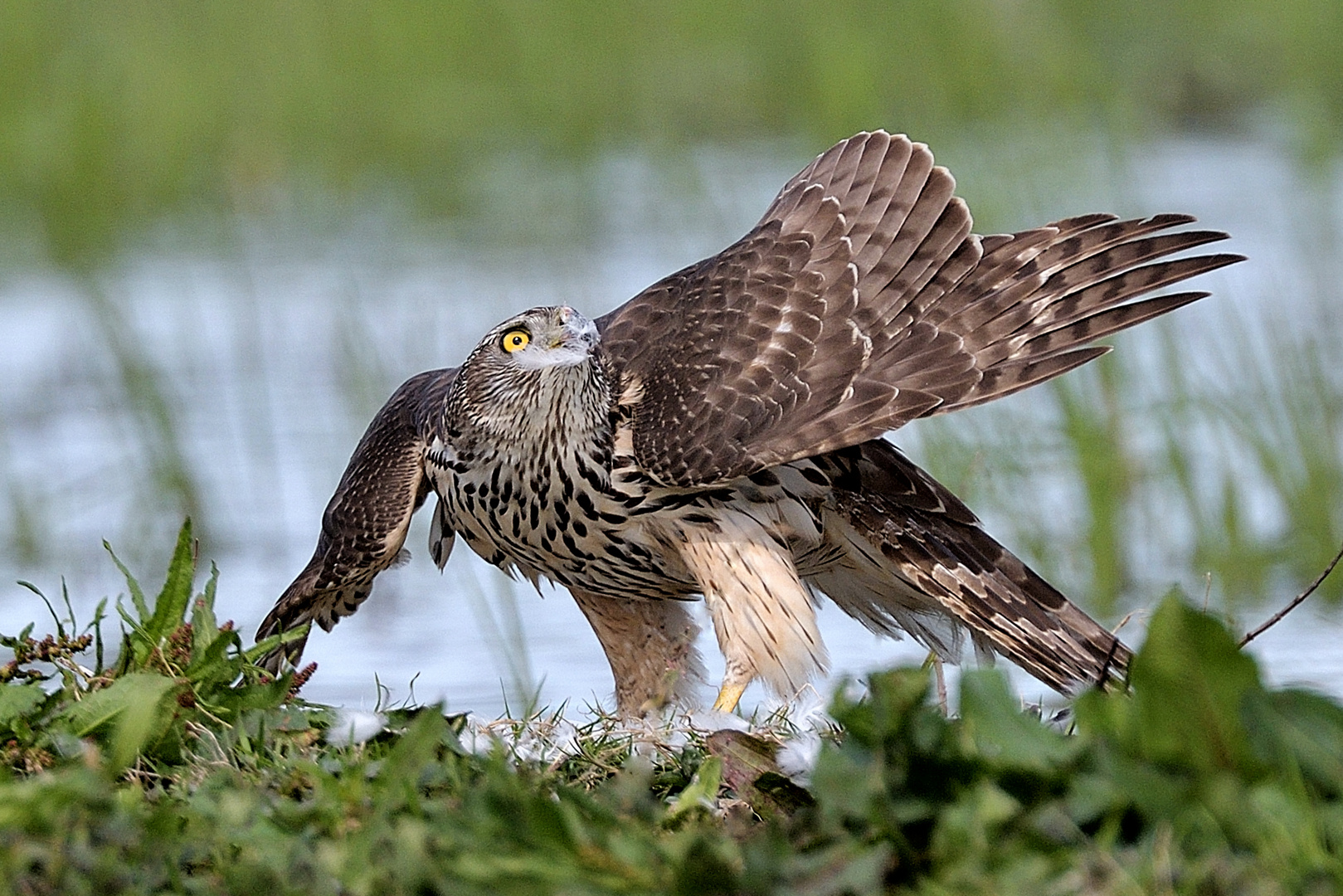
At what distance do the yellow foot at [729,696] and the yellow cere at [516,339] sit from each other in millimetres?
997

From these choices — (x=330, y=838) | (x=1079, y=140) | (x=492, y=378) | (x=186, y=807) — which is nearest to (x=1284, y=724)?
(x=330, y=838)

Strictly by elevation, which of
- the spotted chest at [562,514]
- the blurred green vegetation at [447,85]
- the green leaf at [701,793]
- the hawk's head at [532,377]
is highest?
the blurred green vegetation at [447,85]

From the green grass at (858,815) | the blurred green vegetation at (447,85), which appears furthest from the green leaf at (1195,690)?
the blurred green vegetation at (447,85)

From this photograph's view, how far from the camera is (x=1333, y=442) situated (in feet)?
24.8

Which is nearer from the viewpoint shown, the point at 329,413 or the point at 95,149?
the point at 329,413

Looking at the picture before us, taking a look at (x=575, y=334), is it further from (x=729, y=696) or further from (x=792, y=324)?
(x=729, y=696)

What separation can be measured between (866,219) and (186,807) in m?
2.44

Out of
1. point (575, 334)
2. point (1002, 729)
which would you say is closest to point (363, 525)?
point (575, 334)

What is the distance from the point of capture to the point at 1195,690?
10.2ft

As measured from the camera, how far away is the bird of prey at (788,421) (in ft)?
15.4

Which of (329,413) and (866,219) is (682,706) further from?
(329,413)

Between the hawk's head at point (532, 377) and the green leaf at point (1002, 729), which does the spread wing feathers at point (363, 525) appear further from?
the green leaf at point (1002, 729)

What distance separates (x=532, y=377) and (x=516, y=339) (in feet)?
0.43

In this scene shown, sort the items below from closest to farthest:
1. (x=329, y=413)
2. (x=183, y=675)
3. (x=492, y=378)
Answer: (x=183, y=675) < (x=492, y=378) < (x=329, y=413)
